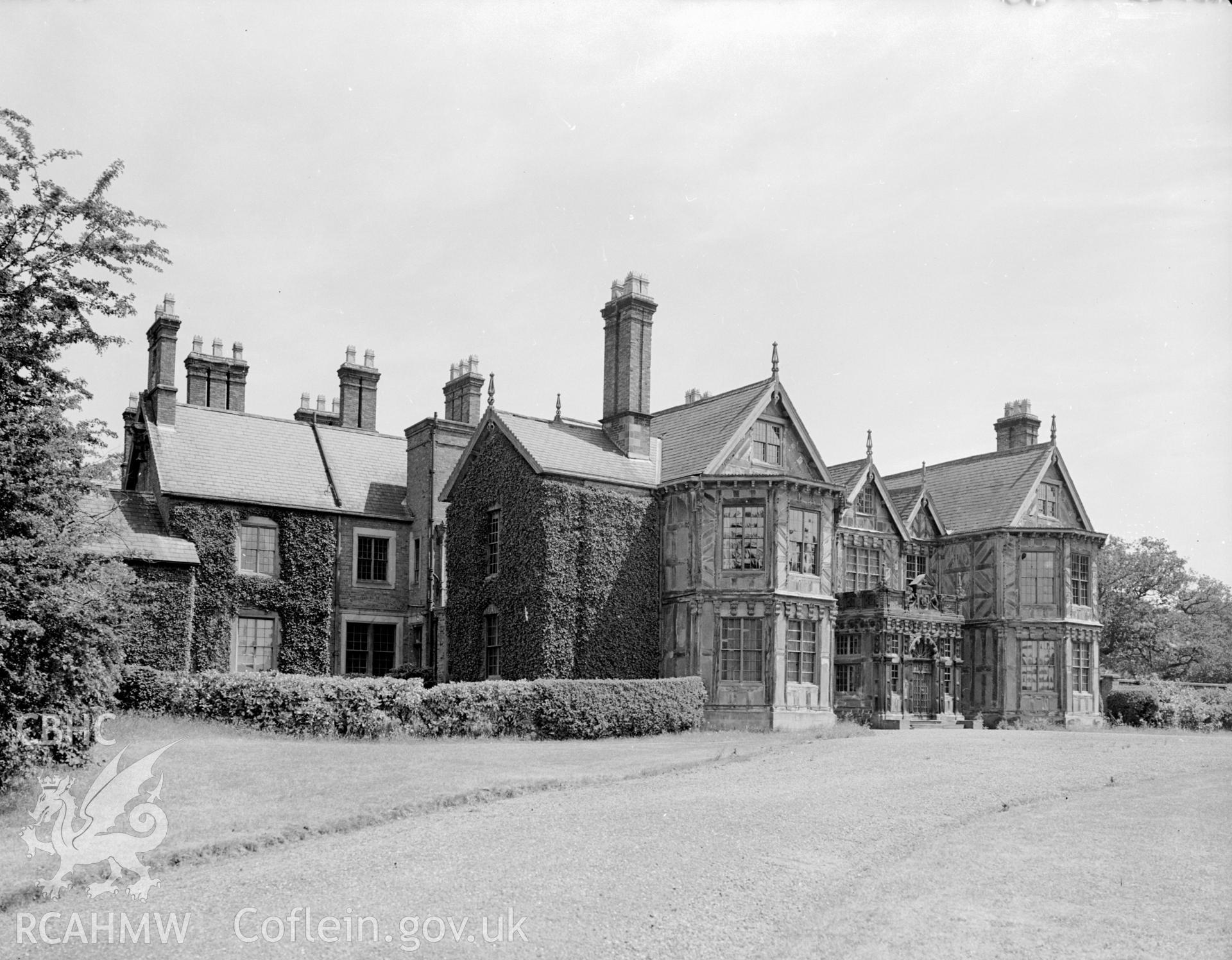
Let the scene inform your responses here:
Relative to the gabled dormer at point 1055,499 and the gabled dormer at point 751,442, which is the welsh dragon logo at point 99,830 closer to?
the gabled dormer at point 751,442

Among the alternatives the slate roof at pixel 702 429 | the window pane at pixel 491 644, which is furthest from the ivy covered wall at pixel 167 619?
the slate roof at pixel 702 429

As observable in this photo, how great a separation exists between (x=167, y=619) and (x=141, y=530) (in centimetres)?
288

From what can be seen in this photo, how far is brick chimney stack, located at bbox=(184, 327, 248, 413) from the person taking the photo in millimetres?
41344

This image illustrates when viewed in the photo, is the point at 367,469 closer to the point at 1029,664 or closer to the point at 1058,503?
the point at 1029,664

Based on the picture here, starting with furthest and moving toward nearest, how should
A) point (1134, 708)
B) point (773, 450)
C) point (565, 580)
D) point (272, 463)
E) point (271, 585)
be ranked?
point (1134, 708), point (272, 463), point (271, 585), point (773, 450), point (565, 580)

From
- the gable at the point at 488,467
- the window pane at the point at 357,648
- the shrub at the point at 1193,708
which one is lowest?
the shrub at the point at 1193,708

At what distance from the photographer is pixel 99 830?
14.9 metres

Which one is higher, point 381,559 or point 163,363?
point 163,363

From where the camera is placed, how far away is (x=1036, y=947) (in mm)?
11305

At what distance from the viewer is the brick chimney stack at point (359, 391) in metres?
43.8

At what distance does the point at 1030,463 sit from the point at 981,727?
964cm

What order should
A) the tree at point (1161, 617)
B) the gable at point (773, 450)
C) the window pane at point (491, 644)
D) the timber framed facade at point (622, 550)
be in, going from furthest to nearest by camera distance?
the tree at point (1161, 617) < the window pane at point (491, 644) < the gable at point (773, 450) < the timber framed facade at point (622, 550)

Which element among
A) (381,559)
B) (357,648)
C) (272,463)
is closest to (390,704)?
(357,648)

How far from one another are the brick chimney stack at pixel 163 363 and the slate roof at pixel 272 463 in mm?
477
